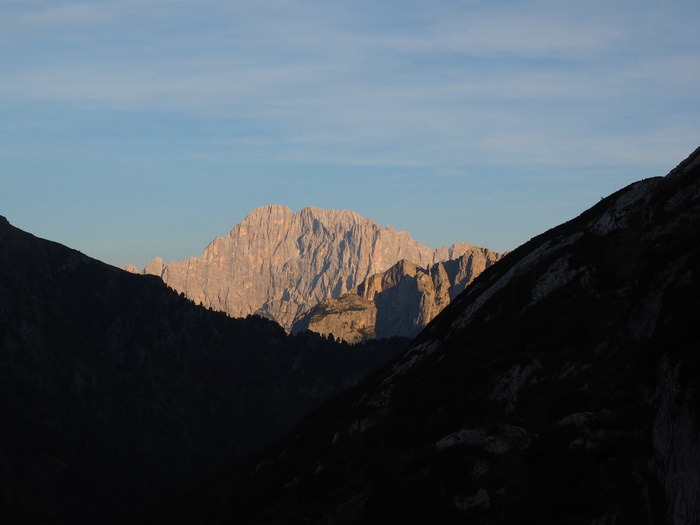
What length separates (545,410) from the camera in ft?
197

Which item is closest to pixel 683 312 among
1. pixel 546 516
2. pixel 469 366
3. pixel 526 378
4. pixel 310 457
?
pixel 546 516

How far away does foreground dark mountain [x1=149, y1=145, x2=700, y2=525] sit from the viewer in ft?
139

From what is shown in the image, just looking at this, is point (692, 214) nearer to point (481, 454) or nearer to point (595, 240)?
point (595, 240)

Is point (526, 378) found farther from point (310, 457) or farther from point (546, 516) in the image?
point (310, 457)

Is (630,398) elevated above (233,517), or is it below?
above

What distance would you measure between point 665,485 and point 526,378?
28248 mm

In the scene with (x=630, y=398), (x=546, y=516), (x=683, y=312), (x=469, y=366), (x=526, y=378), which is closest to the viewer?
(x=546, y=516)

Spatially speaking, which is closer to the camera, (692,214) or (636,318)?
(636,318)

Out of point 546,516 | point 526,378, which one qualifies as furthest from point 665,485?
point 526,378

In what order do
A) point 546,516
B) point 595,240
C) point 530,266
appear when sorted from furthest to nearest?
point 530,266 → point 595,240 → point 546,516

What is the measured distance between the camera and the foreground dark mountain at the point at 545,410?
42312 mm

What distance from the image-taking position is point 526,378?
6806 cm

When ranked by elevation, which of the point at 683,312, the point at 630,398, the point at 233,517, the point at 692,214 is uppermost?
the point at 692,214

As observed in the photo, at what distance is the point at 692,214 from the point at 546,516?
4509 cm
